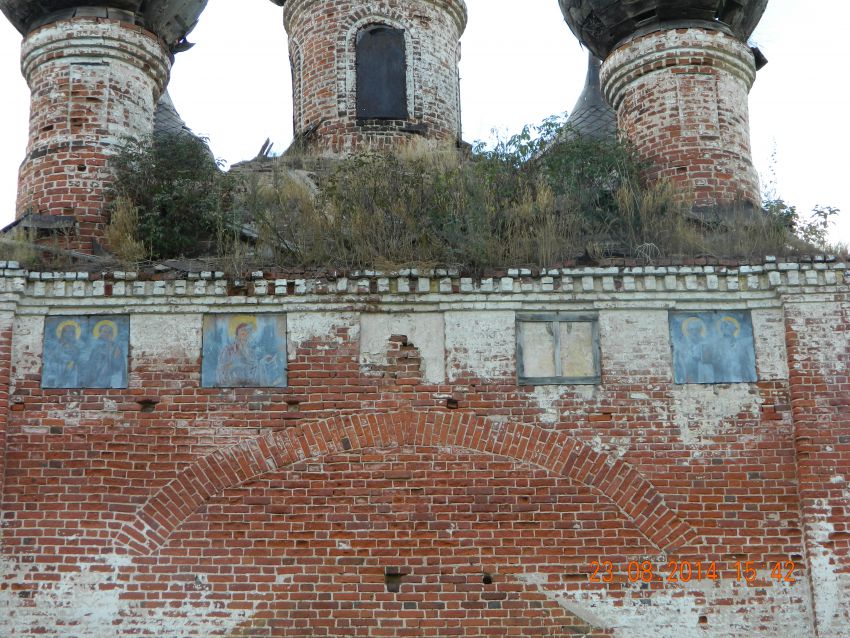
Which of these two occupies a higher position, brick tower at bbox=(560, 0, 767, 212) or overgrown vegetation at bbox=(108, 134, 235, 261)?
brick tower at bbox=(560, 0, 767, 212)

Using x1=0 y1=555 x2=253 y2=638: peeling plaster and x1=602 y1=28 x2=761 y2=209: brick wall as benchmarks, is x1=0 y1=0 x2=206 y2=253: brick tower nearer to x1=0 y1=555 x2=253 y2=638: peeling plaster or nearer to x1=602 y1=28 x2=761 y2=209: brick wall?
x1=0 y1=555 x2=253 y2=638: peeling plaster

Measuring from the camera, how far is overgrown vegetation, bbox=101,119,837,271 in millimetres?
10625

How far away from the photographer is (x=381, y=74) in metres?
15.2

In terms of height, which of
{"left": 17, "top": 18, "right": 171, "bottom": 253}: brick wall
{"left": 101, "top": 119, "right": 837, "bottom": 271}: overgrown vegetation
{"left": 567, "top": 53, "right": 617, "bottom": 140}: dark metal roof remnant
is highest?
{"left": 567, "top": 53, "right": 617, "bottom": 140}: dark metal roof remnant

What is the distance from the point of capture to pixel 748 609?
380 inches

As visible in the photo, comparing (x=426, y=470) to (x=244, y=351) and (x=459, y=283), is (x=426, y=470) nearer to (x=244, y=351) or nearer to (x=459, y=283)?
(x=459, y=283)

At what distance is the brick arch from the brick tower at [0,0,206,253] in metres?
2.92

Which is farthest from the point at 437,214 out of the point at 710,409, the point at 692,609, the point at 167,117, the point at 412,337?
the point at 167,117

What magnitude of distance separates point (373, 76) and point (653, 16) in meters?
3.83

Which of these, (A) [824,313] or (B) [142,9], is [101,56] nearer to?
(B) [142,9]

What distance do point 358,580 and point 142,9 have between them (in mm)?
6852

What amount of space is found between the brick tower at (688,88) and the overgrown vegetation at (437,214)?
40 cm

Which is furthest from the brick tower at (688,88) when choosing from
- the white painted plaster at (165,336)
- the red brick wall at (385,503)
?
the white painted plaster at (165,336)
